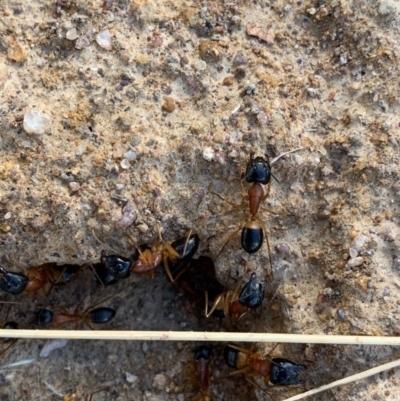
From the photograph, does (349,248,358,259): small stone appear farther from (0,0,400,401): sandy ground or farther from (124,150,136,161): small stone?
(124,150,136,161): small stone

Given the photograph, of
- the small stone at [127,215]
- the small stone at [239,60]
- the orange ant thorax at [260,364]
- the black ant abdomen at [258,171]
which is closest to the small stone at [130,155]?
the small stone at [127,215]

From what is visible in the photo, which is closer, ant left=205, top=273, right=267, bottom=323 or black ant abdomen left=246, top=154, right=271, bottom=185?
black ant abdomen left=246, top=154, right=271, bottom=185

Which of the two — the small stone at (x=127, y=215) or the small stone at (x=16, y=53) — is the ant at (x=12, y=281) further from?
the small stone at (x=16, y=53)

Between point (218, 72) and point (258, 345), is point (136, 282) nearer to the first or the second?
point (258, 345)

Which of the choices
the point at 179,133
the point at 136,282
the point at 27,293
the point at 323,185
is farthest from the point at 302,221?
the point at 27,293

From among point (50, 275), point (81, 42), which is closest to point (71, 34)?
point (81, 42)

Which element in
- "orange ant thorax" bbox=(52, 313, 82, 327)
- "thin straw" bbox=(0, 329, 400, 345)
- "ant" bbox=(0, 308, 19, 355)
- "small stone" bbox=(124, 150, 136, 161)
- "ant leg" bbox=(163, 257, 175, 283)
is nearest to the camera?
"thin straw" bbox=(0, 329, 400, 345)

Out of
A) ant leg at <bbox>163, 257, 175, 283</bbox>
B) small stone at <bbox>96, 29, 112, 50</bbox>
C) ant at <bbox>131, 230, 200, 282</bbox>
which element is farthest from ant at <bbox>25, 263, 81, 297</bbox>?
small stone at <bbox>96, 29, 112, 50</bbox>

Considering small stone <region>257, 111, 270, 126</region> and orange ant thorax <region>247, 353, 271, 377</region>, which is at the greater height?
small stone <region>257, 111, 270, 126</region>
